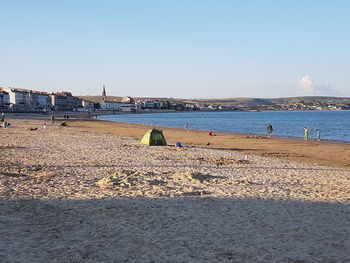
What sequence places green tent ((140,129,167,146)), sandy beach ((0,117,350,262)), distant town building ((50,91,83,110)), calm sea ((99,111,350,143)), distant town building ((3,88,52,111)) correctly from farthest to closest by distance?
distant town building ((50,91,83,110))
distant town building ((3,88,52,111))
calm sea ((99,111,350,143))
green tent ((140,129,167,146))
sandy beach ((0,117,350,262))

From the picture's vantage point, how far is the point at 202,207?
960 centimetres

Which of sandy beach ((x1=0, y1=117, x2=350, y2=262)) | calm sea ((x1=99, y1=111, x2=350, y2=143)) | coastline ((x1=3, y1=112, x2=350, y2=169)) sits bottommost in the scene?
calm sea ((x1=99, y1=111, x2=350, y2=143))

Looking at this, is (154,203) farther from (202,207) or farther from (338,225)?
(338,225)

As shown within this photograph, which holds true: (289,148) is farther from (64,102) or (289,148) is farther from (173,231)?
(64,102)

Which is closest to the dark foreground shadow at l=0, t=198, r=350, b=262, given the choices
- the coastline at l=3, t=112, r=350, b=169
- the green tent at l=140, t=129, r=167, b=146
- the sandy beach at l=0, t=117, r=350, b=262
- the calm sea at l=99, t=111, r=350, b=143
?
the sandy beach at l=0, t=117, r=350, b=262

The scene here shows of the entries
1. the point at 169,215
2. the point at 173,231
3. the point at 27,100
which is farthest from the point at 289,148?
the point at 27,100

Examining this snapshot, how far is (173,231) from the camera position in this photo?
775 cm

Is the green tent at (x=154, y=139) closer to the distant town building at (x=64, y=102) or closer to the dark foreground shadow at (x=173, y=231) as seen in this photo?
the dark foreground shadow at (x=173, y=231)

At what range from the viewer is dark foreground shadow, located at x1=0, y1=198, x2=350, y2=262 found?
642 cm

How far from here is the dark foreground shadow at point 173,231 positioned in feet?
21.1

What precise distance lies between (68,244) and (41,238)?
1.96ft

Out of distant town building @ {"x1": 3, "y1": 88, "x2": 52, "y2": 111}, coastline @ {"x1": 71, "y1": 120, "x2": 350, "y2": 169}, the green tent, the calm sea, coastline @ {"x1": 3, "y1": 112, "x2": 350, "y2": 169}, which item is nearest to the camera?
coastline @ {"x1": 71, "y1": 120, "x2": 350, "y2": 169}

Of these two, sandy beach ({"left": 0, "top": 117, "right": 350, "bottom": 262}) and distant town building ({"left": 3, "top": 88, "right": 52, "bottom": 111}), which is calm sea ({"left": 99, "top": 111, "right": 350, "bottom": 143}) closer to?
sandy beach ({"left": 0, "top": 117, "right": 350, "bottom": 262})

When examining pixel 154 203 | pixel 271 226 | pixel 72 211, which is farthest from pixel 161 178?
pixel 271 226
